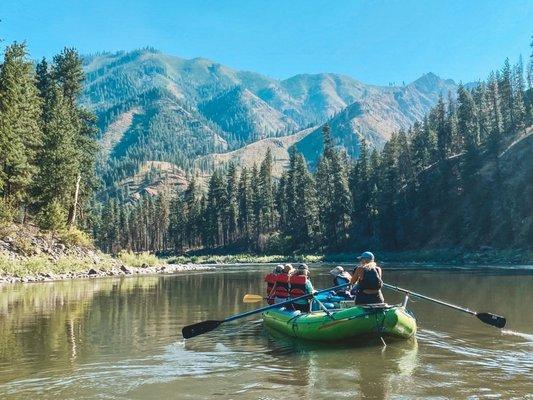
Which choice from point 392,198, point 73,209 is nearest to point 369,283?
point 73,209

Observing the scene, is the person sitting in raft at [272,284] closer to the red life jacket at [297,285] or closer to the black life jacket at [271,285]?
the black life jacket at [271,285]

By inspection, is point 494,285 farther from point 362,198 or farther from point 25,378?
point 362,198

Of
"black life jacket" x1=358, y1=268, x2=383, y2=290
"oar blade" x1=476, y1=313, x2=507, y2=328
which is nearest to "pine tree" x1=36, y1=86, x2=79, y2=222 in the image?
"black life jacket" x1=358, y1=268, x2=383, y2=290

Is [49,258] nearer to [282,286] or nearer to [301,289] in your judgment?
[282,286]

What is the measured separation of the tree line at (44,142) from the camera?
1622 inches

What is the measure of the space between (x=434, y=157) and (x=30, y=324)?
3770 inches

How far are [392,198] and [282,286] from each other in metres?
76.7

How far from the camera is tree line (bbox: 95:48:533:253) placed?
8475cm

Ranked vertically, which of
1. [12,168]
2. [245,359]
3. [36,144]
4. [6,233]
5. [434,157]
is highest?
[434,157]

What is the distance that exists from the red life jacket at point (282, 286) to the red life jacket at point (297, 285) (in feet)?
2.86

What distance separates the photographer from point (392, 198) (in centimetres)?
9238

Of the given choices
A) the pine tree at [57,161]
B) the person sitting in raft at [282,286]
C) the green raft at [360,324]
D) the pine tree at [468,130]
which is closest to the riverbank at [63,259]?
the pine tree at [57,161]

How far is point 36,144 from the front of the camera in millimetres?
46656

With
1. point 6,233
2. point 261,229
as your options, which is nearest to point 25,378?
point 6,233
